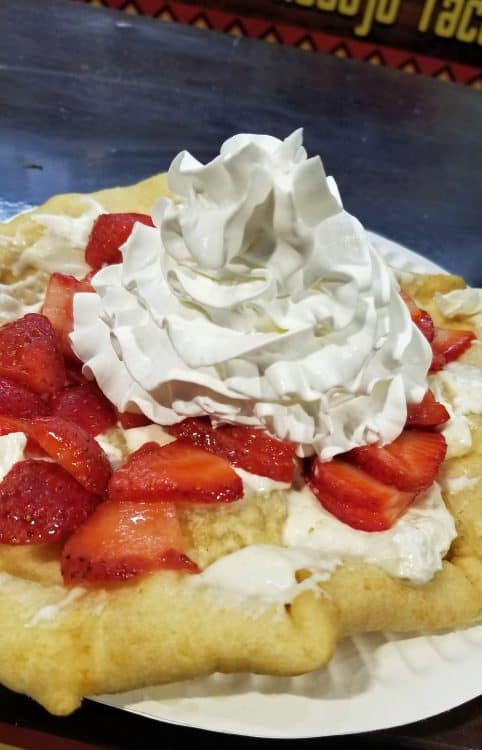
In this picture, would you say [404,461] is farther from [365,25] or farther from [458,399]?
[365,25]

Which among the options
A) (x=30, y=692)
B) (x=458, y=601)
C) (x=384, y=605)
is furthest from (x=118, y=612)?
(x=458, y=601)

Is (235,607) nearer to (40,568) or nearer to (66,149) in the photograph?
(40,568)

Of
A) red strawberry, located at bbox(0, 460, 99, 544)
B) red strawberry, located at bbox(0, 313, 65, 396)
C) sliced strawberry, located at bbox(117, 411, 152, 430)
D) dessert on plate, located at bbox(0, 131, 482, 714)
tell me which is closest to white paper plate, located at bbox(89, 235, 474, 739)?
dessert on plate, located at bbox(0, 131, 482, 714)

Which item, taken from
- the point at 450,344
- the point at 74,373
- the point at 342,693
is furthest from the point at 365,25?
the point at 342,693

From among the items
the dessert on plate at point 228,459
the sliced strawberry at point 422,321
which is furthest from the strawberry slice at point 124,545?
the sliced strawberry at point 422,321

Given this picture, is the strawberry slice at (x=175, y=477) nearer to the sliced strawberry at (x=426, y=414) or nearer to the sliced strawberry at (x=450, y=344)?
the sliced strawberry at (x=426, y=414)

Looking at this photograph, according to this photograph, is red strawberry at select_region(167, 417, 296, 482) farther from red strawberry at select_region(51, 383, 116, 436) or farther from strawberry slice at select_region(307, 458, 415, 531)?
red strawberry at select_region(51, 383, 116, 436)
